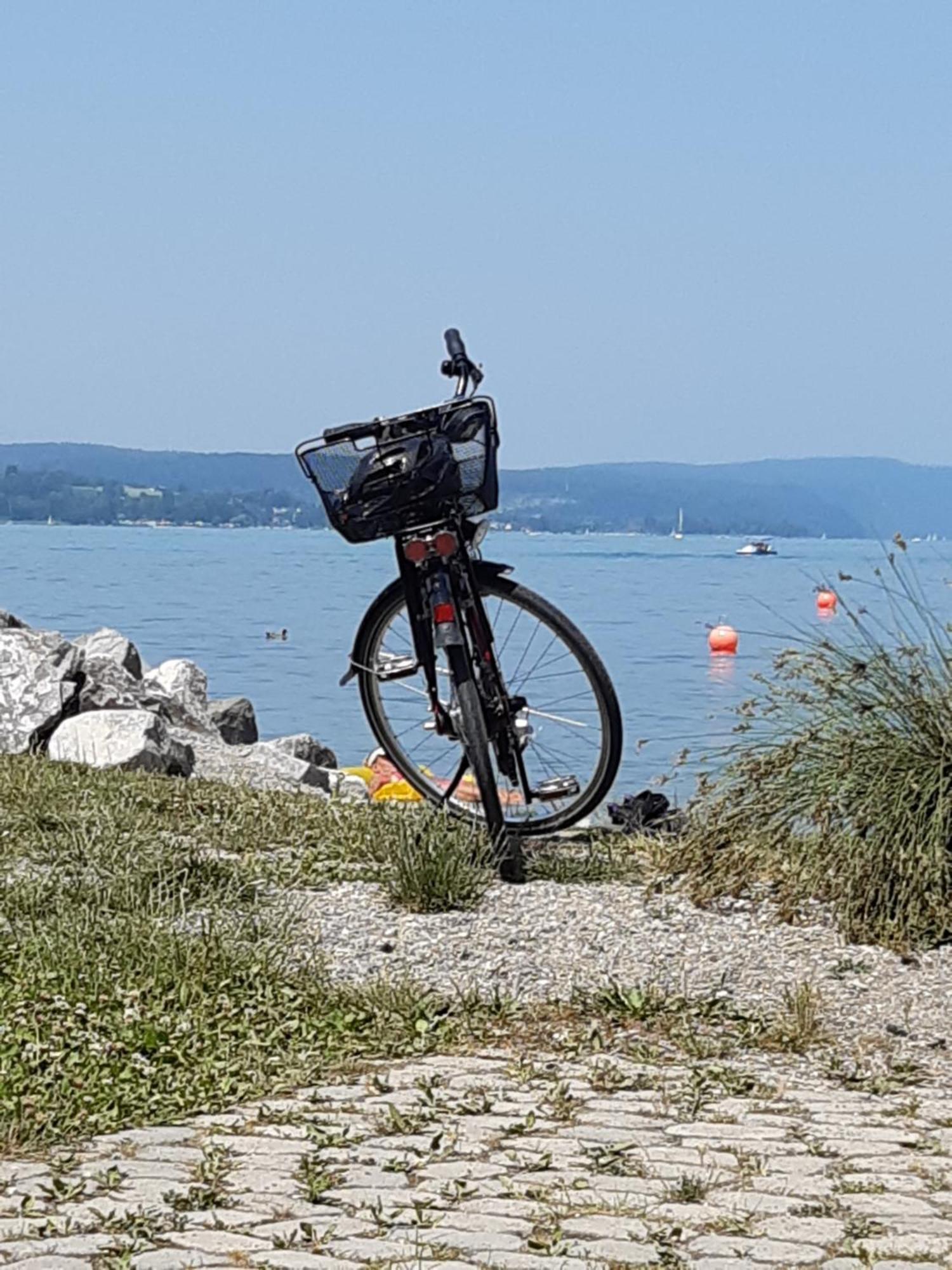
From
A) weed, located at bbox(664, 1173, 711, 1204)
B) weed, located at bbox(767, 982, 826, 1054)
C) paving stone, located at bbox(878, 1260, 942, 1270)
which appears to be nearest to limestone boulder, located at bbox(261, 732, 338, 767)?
weed, located at bbox(767, 982, 826, 1054)

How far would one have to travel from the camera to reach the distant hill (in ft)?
215

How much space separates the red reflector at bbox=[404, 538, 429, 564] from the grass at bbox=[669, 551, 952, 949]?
1.30 metres

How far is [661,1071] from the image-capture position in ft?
13.9

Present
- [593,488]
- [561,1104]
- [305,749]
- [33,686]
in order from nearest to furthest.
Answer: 1. [561,1104]
2. [33,686]
3. [305,749]
4. [593,488]

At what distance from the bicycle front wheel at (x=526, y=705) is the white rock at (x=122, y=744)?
2.32 metres

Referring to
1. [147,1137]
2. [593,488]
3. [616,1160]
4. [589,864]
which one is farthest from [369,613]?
[593,488]

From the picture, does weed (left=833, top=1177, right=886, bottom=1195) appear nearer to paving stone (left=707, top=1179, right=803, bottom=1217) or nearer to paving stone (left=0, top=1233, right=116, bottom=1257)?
paving stone (left=707, top=1179, right=803, bottom=1217)

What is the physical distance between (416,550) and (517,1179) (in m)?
3.42

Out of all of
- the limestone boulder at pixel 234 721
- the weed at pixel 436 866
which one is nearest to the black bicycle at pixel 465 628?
the weed at pixel 436 866

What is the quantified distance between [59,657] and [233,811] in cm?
368

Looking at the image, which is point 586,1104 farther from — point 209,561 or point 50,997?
point 209,561

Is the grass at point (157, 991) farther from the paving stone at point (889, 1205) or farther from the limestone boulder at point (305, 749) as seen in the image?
the limestone boulder at point (305, 749)

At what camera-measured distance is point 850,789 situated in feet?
18.5

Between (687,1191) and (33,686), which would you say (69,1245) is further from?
(33,686)
